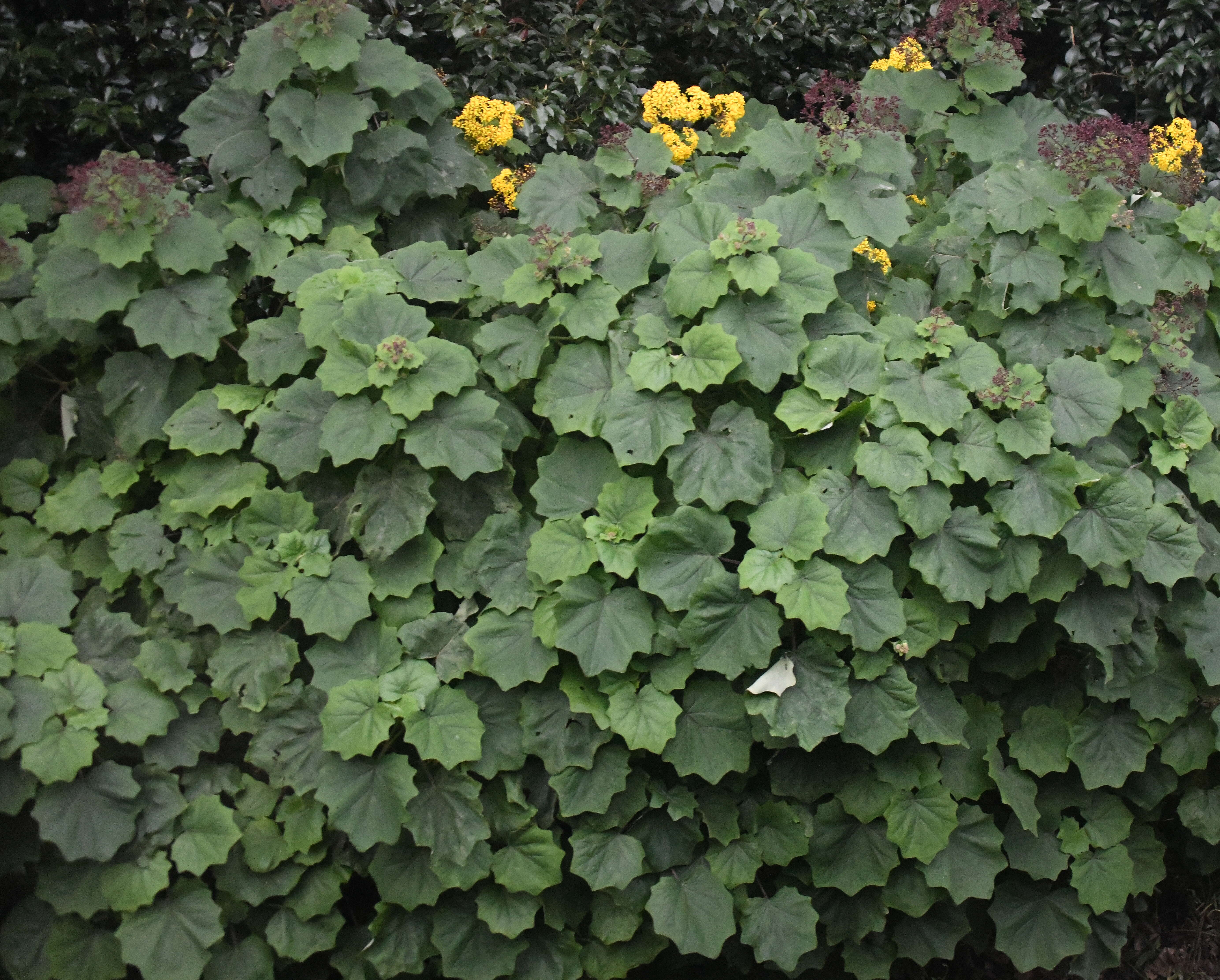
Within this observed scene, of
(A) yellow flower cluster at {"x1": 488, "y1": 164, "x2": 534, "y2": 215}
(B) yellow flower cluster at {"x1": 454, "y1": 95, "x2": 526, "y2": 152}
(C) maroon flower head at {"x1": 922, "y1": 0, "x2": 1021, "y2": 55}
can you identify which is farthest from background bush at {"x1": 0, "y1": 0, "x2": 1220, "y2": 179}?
(C) maroon flower head at {"x1": 922, "y1": 0, "x2": 1021, "y2": 55}

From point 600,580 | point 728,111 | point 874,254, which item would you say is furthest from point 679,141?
point 600,580

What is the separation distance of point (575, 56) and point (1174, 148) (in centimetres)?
271

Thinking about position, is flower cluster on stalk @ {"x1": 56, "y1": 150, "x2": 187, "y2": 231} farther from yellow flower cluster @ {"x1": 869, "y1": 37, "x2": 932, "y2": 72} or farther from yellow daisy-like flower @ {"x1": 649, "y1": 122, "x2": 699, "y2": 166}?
yellow flower cluster @ {"x1": 869, "y1": 37, "x2": 932, "y2": 72}

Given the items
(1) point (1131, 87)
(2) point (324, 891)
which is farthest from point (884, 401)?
(1) point (1131, 87)

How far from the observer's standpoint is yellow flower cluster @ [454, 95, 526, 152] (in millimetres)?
4238

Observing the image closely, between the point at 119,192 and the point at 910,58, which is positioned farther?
the point at 910,58

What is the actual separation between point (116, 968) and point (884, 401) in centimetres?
277

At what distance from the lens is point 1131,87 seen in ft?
20.1

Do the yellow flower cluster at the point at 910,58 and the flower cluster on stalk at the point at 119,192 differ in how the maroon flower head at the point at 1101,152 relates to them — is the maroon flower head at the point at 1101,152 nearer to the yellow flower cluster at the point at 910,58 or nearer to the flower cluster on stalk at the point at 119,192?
the yellow flower cluster at the point at 910,58

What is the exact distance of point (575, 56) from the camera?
17.2 ft

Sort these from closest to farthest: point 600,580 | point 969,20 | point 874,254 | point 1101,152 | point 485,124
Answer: point 600,580
point 1101,152
point 874,254
point 969,20
point 485,124

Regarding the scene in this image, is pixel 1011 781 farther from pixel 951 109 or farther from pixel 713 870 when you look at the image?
pixel 951 109

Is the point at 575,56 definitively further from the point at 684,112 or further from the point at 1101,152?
the point at 1101,152

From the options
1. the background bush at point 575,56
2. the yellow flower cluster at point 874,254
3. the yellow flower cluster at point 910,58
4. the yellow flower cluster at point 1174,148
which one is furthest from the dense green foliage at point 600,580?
the background bush at point 575,56
